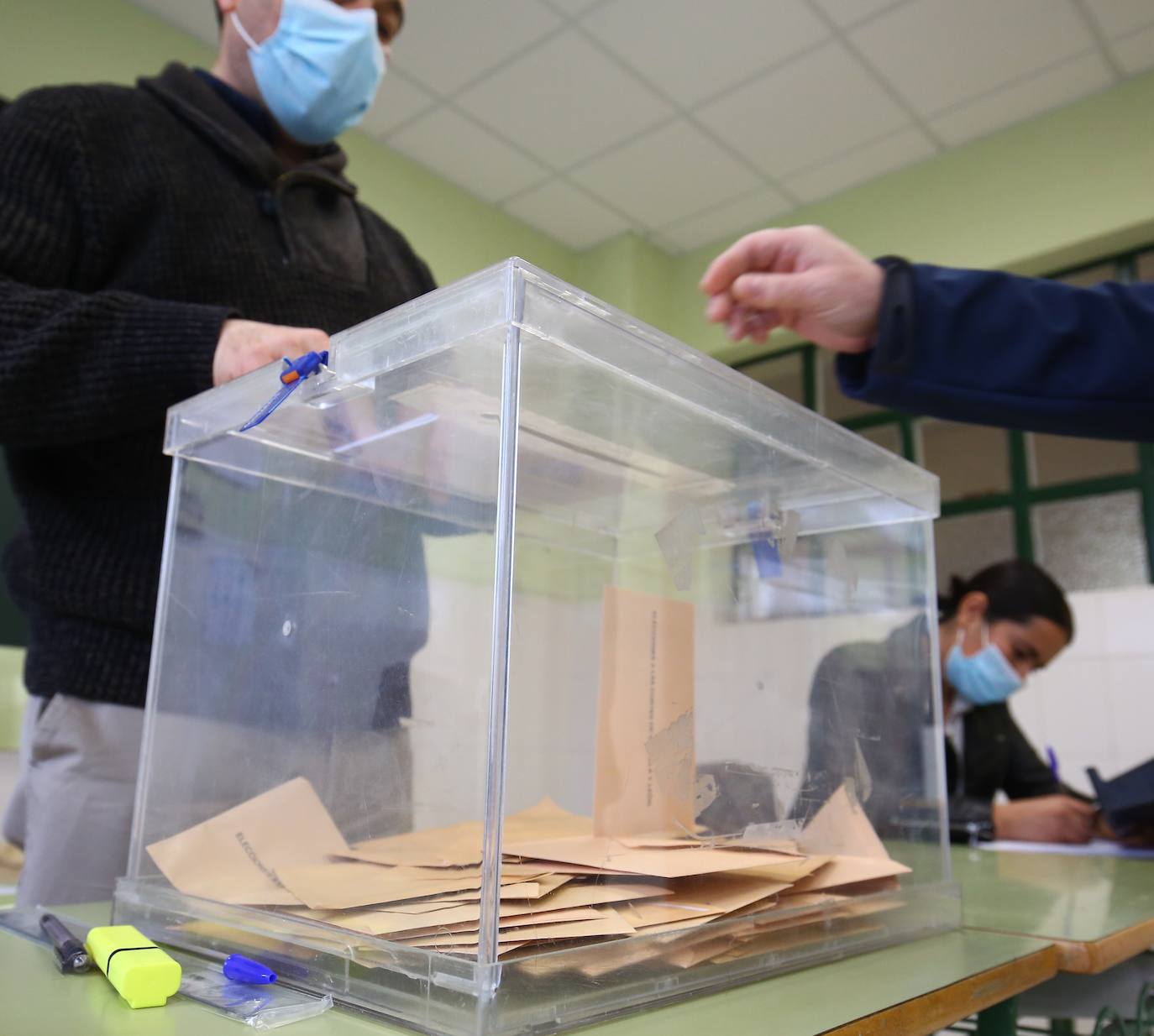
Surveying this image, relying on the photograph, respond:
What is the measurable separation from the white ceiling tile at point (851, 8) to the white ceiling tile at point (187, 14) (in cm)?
170

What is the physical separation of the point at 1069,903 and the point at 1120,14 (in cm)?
268

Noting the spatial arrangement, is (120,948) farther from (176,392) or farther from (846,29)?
(846,29)

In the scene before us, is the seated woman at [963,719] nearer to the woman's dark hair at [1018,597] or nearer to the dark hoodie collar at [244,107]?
the woman's dark hair at [1018,597]

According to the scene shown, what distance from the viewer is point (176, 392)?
29.0 inches

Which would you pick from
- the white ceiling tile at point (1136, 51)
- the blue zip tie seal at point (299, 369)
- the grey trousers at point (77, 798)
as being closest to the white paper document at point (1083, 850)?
the grey trousers at point (77, 798)

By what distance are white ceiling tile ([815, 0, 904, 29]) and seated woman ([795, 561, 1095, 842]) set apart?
1.54 metres

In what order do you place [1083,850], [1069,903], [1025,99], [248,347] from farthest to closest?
[1025,99], [1083,850], [1069,903], [248,347]

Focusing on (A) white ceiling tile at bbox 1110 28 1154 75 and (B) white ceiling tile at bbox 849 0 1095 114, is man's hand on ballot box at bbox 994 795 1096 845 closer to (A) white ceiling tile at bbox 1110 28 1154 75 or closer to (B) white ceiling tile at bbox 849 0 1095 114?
(B) white ceiling tile at bbox 849 0 1095 114

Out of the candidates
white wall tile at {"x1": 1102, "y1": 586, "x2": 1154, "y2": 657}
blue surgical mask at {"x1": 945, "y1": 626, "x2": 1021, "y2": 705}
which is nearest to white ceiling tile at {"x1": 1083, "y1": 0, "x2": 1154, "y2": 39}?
white wall tile at {"x1": 1102, "y1": 586, "x2": 1154, "y2": 657}

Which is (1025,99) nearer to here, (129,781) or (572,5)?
(572,5)

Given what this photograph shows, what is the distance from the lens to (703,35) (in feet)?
8.96

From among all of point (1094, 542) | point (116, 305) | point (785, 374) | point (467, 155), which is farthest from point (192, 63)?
point (1094, 542)

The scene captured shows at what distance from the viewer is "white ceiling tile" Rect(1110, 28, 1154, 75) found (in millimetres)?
2736

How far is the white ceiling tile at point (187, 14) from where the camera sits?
2.67 m
